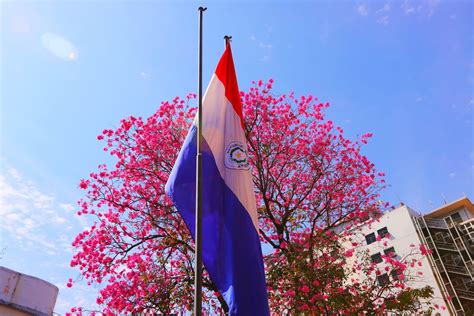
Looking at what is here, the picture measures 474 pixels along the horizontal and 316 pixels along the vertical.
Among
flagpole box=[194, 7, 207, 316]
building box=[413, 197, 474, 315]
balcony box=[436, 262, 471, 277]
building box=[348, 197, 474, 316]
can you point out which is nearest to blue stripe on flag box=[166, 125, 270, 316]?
flagpole box=[194, 7, 207, 316]

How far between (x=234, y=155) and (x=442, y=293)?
38904 millimetres

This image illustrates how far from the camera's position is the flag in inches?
253

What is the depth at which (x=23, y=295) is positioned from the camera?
13062 millimetres

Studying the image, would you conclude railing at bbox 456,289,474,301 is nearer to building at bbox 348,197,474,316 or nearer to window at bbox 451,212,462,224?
building at bbox 348,197,474,316

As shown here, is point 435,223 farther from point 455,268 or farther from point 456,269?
point 456,269

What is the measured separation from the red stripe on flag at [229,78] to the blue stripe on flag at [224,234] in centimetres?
127

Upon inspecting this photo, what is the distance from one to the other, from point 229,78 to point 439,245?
43.4 m

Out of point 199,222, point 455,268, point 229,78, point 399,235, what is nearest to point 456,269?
point 455,268

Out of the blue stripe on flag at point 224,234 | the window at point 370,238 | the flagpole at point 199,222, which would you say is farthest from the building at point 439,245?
the flagpole at point 199,222

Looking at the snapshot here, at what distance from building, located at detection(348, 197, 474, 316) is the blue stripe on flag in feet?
114

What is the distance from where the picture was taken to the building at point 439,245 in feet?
127

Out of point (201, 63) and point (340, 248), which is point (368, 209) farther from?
point (201, 63)

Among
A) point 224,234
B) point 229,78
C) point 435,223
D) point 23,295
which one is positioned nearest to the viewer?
point 224,234

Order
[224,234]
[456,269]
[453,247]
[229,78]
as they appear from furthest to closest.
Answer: [453,247] → [456,269] → [229,78] → [224,234]
